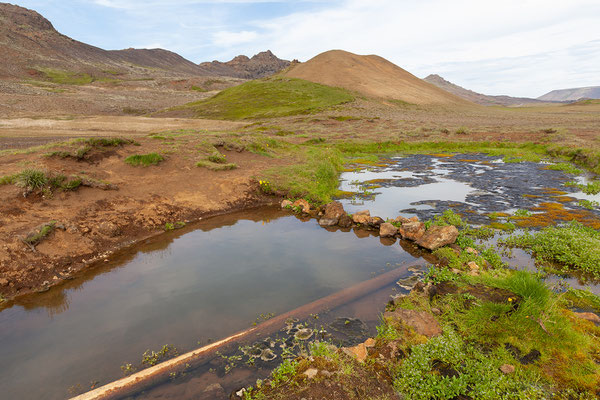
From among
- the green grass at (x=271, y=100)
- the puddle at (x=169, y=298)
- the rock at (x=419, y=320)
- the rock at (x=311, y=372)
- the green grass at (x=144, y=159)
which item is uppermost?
the green grass at (x=271, y=100)

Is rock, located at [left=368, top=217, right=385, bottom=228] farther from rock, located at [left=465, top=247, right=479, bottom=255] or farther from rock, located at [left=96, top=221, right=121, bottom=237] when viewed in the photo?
rock, located at [left=96, top=221, right=121, bottom=237]

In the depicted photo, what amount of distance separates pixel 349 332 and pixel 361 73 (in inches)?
5386

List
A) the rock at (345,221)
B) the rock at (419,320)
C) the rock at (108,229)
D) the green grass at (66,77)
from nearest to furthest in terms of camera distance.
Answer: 1. the rock at (419,320)
2. the rock at (108,229)
3. the rock at (345,221)
4. the green grass at (66,77)

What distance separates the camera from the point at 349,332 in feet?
25.8

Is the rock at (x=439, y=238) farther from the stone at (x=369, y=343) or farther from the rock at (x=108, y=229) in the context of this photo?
the rock at (x=108, y=229)

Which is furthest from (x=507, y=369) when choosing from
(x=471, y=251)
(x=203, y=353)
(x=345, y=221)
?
(x=345, y=221)

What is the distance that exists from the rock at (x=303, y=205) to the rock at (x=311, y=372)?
447 inches

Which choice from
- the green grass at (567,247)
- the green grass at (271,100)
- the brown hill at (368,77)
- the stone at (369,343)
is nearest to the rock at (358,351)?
the stone at (369,343)

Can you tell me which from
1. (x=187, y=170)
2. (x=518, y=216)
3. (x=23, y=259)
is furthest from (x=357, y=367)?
(x=187, y=170)

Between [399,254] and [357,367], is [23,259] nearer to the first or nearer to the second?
[357,367]

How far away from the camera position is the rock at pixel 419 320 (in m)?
7.42

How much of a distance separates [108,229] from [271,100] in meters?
91.8

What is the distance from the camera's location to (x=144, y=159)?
63.5ft

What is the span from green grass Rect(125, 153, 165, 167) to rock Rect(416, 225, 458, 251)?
693 inches
